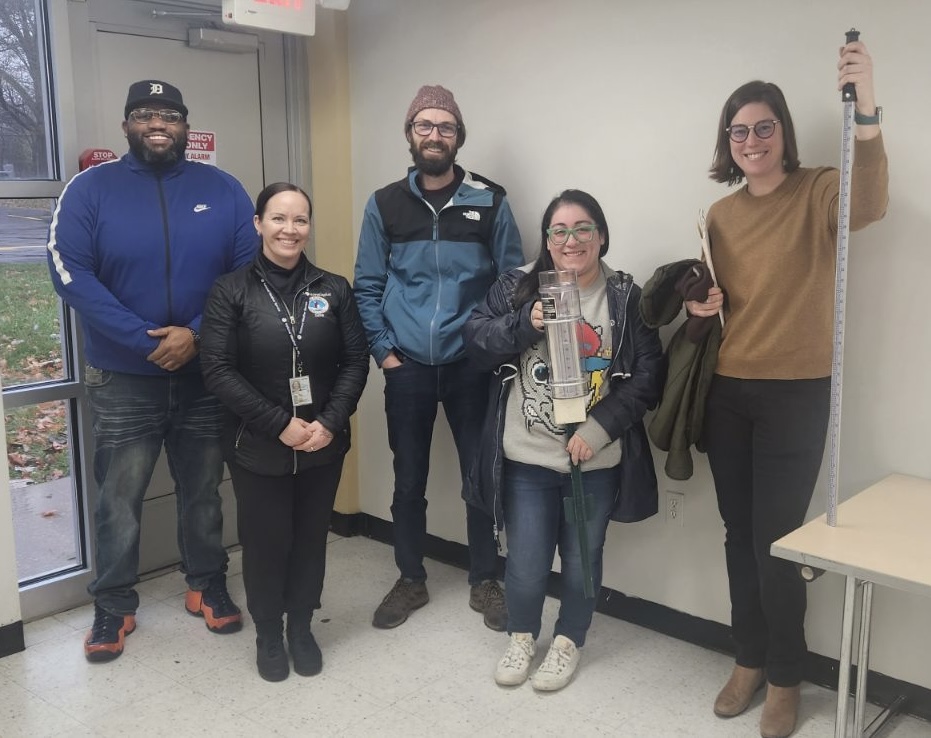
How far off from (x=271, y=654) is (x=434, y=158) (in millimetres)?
1534

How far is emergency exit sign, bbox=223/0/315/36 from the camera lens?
297cm

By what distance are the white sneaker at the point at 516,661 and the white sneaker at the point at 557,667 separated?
0.04 meters

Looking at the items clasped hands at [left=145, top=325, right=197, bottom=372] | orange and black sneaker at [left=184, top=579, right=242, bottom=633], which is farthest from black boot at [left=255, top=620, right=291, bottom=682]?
clasped hands at [left=145, top=325, right=197, bottom=372]

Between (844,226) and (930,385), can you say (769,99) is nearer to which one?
(844,226)

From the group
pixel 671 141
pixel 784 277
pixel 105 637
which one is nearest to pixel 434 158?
pixel 671 141

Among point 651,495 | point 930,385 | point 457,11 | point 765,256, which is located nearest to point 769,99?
point 765,256

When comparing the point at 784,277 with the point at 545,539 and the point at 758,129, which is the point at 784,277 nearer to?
the point at 758,129

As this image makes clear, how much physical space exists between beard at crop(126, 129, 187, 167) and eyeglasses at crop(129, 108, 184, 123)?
A: 41 mm

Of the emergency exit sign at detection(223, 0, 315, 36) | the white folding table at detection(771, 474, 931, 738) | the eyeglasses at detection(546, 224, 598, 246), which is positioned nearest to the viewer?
the white folding table at detection(771, 474, 931, 738)

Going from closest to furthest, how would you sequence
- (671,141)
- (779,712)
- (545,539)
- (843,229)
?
(843,229), (779,712), (545,539), (671,141)

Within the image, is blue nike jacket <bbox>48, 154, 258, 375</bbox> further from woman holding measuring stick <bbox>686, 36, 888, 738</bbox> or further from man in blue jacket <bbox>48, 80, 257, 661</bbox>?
woman holding measuring stick <bbox>686, 36, 888, 738</bbox>

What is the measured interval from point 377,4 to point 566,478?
1938mm

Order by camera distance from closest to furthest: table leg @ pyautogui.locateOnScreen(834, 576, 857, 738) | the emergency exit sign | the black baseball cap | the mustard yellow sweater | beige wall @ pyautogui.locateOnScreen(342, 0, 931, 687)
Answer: table leg @ pyautogui.locateOnScreen(834, 576, 857, 738) < the mustard yellow sweater < beige wall @ pyautogui.locateOnScreen(342, 0, 931, 687) < the black baseball cap < the emergency exit sign

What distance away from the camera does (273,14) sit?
3055mm
